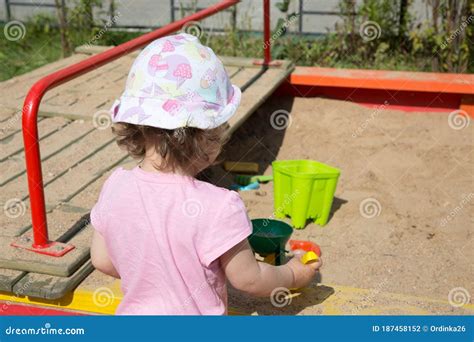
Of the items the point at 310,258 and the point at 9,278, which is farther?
the point at 9,278

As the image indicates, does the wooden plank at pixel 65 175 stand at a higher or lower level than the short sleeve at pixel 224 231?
lower

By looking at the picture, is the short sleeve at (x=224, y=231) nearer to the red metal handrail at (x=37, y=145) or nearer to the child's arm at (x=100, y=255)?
the child's arm at (x=100, y=255)

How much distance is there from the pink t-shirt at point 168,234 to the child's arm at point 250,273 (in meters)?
0.04

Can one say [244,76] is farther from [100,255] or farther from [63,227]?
Answer: [100,255]

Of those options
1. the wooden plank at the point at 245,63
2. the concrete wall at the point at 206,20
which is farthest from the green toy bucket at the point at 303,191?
the concrete wall at the point at 206,20

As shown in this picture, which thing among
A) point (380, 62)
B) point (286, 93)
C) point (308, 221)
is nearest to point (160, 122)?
point (308, 221)

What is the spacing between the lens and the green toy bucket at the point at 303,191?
356 centimetres

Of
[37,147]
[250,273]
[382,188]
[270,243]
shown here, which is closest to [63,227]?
[37,147]

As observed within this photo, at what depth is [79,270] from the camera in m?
2.62

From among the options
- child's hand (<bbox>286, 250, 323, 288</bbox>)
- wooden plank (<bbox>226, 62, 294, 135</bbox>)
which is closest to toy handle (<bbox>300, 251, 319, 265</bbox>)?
child's hand (<bbox>286, 250, 323, 288</bbox>)

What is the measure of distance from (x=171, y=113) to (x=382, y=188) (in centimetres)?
264

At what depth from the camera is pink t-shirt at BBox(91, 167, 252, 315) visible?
5.65 feet

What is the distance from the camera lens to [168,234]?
5.69 feet

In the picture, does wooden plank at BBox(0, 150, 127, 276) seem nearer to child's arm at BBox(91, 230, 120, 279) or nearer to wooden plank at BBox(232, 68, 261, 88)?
child's arm at BBox(91, 230, 120, 279)
